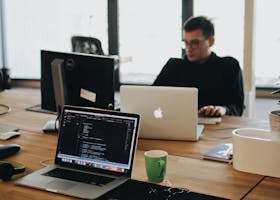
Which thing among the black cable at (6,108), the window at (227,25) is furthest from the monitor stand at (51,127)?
the window at (227,25)

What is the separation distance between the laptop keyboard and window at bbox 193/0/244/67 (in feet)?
12.6

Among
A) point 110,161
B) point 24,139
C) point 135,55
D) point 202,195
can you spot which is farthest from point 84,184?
point 135,55

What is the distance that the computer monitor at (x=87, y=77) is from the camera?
2.40 meters

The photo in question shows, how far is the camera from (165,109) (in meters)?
2.36

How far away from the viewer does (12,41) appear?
6652 mm

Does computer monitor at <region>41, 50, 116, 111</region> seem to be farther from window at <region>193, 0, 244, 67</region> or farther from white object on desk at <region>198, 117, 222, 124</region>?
window at <region>193, 0, 244, 67</region>

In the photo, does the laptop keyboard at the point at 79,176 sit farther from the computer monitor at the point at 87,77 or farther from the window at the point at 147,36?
the window at the point at 147,36

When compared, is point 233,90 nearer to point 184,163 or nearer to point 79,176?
point 184,163

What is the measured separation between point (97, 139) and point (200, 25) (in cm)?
159

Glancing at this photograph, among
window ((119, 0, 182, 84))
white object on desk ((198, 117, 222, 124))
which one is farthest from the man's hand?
window ((119, 0, 182, 84))

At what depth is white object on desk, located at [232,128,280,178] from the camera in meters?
1.87

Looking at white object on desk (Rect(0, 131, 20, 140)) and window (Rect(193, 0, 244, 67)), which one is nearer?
white object on desk (Rect(0, 131, 20, 140))

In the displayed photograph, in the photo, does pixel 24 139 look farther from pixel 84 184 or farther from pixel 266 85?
pixel 266 85

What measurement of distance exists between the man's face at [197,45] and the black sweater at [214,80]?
74 mm
